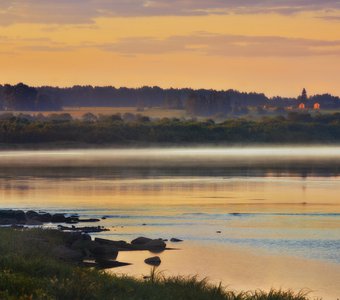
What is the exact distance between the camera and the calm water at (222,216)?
33.5 m

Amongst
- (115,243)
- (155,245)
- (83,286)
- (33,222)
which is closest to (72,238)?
(115,243)

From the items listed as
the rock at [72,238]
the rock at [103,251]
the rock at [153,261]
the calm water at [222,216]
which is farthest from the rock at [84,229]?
the rock at [153,261]

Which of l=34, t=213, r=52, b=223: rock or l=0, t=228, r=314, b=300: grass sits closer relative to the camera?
l=0, t=228, r=314, b=300: grass

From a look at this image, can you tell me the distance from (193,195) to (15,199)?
637 inches

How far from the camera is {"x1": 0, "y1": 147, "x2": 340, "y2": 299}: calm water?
33463mm

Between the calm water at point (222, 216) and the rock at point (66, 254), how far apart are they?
7.55 feet

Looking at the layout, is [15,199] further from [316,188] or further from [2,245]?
[2,245]

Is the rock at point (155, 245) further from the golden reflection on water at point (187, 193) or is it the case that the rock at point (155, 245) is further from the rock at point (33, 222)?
the golden reflection on water at point (187, 193)

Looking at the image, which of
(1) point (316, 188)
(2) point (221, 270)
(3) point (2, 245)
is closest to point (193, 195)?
(1) point (316, 188)

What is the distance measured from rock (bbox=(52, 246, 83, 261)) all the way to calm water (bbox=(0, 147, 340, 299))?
2301 mm

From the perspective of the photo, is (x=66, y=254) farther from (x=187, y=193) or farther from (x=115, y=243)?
(x=187, y=193)

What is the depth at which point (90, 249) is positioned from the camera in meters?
36.2

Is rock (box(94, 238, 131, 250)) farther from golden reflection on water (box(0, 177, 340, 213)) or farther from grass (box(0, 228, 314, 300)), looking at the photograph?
golden reflection on water (box(0, 177, 340, 213))

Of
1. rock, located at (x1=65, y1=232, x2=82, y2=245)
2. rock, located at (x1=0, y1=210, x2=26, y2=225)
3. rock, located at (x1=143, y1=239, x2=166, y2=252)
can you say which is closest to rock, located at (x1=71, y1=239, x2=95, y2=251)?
rock, located at (x1=65, y1=232, x2=82, y2=245)
